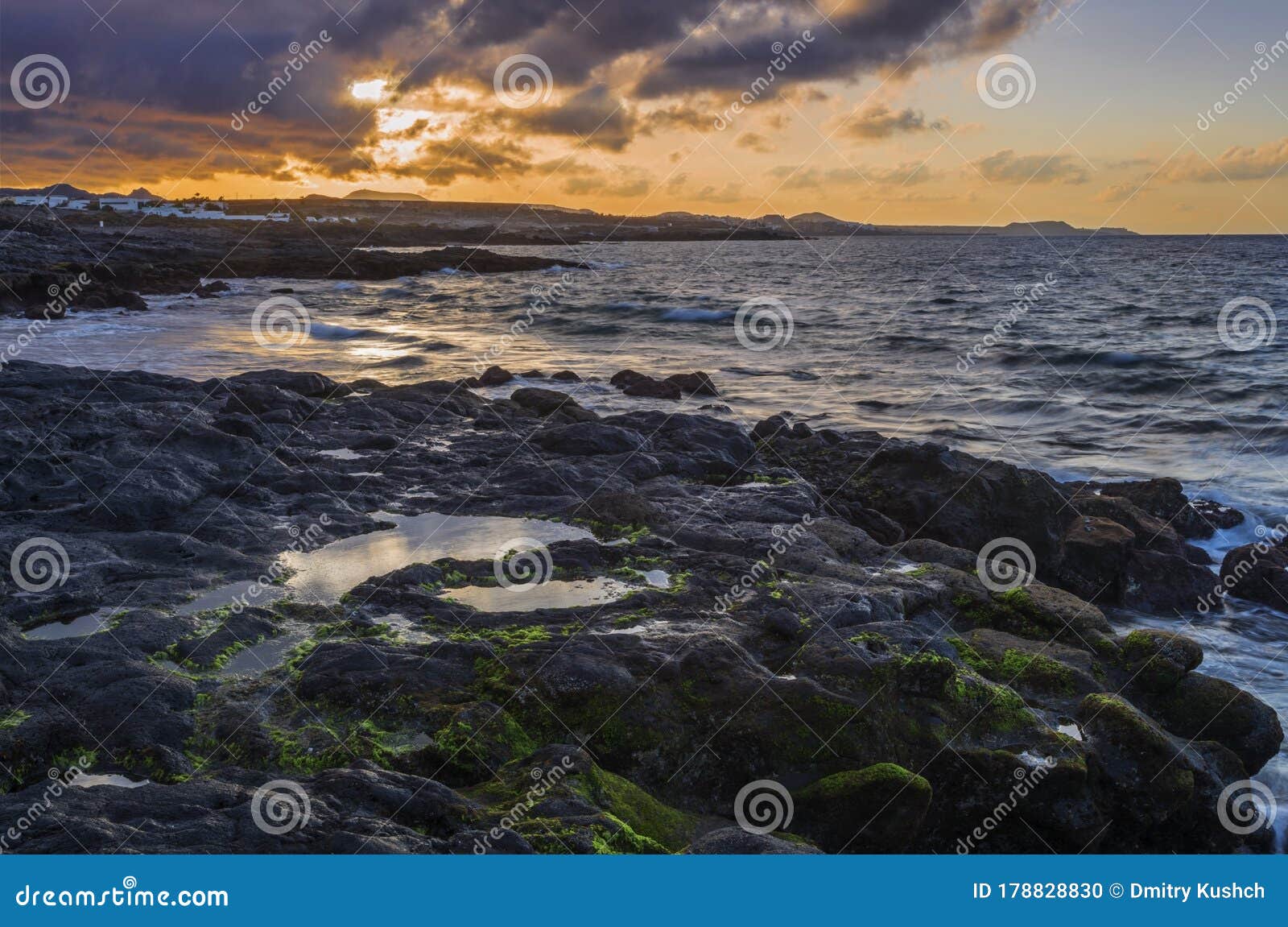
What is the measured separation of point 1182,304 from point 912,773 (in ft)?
193

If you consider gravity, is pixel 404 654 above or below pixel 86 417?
below

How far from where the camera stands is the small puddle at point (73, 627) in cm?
774

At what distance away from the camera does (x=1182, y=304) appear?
181 ft

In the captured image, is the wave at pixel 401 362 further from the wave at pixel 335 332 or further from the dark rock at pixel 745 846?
the dark rock at pixel 745 846

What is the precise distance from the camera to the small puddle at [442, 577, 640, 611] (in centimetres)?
898

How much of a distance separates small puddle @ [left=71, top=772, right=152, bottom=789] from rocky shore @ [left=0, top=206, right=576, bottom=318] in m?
32.9

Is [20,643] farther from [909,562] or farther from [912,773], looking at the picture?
[909,562]

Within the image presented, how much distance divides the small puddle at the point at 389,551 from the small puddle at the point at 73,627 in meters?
0.66

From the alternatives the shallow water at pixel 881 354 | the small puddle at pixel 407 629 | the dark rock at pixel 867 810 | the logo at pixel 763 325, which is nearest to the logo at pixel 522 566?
the small puddle at pixel 407 629

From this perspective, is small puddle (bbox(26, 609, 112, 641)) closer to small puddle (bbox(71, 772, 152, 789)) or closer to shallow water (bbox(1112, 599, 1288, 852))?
small puddle (bbox(71, 772, 152, 789))

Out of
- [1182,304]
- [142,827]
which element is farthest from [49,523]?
[1182,304]

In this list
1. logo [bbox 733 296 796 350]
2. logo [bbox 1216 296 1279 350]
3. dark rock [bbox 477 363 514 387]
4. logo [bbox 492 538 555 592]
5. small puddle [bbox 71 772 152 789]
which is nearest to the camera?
small puddle [bbox 71 772 152 789]

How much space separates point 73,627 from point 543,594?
4230mm

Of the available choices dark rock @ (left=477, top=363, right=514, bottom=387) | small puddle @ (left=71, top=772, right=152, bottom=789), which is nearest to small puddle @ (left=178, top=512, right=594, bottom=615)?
small puddle @ (left=71, top=772, right=152, bottom=789)
